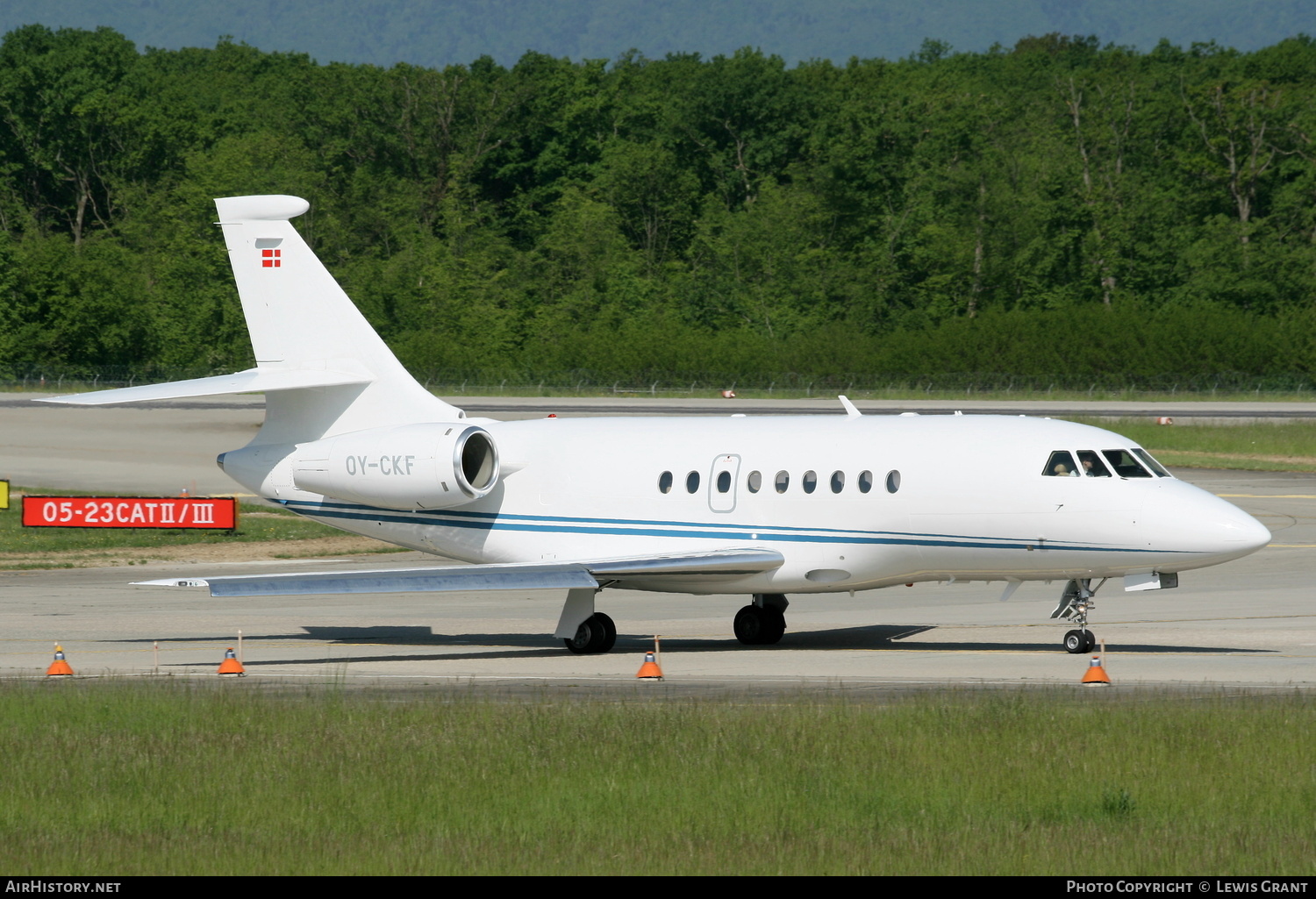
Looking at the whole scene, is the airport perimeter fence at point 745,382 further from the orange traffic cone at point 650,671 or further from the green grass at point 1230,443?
the orange traffic cone at point 650,671

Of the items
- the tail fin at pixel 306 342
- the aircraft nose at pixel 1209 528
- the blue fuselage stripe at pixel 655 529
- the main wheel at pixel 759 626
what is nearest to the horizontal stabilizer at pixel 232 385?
the tail fin at pixel 306 342

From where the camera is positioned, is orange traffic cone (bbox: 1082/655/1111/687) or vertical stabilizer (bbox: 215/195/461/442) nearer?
orange traffic cone (bbox: 1082/655/1111/687)

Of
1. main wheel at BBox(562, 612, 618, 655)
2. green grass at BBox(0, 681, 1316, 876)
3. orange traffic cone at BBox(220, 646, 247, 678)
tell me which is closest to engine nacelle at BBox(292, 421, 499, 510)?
main wheel at BBox(562, 612, 618, 655)

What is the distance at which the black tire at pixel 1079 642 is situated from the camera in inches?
883

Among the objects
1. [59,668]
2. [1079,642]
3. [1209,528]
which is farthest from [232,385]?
[1209,528]

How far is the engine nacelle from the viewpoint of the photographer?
2489 cm

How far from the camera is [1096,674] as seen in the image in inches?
754

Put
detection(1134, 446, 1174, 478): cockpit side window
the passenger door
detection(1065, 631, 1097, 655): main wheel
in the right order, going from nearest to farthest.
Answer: detection(1134, 446, 1174, 478): cockpit side window
detection(1065, 631, 1097, 655): main wheel
the passenger door

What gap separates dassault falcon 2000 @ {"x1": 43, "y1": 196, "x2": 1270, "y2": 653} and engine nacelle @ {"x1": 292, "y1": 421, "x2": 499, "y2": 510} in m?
0.03

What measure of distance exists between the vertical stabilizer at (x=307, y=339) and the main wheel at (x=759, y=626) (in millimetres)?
5550

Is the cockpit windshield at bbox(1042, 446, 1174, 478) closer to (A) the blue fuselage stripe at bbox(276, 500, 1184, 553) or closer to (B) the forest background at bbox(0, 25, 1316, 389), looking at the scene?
(A) the blue fuselage stripe at bbox(276, 500, 1184, 553)

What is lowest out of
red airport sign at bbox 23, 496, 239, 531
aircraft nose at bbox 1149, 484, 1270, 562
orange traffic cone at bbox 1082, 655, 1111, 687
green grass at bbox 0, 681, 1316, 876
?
green grass at bbox 0, 681, 1316, 876

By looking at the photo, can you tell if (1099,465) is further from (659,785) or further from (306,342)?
(306,342)
